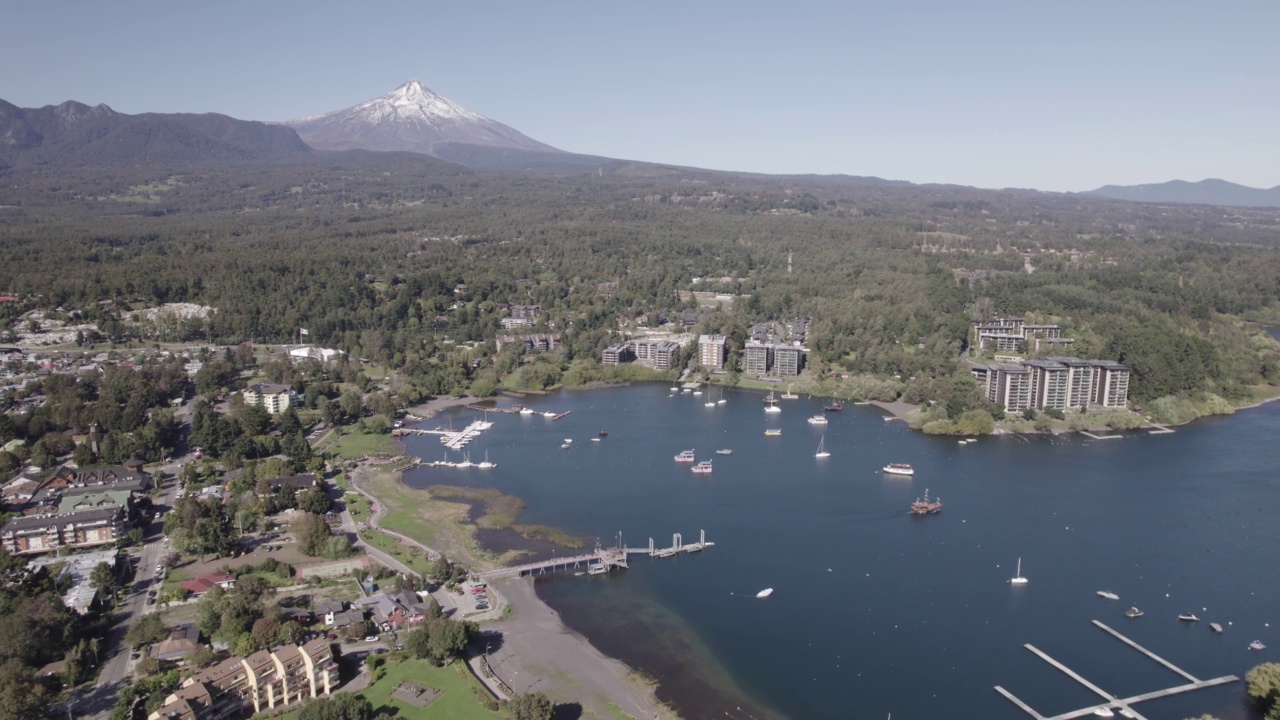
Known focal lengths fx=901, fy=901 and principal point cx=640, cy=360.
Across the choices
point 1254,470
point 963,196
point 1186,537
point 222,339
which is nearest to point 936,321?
point 1254,470

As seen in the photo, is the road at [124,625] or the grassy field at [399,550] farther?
the grassy field at [399,550]

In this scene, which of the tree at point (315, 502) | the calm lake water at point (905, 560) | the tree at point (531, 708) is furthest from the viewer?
A: the tree at point (315, 502)

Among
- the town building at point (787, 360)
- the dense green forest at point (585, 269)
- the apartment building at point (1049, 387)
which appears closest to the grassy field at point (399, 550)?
the dense green forest at point (585, 269)

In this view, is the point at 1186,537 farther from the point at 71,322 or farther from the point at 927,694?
the point at 71,322

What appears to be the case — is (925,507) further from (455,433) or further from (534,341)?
(534,341)

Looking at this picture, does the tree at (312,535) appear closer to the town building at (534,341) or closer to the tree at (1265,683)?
the tree at (1265,683)

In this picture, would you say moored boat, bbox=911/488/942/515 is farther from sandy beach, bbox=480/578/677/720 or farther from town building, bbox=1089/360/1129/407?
town building, bbox=1089/360/1129/407

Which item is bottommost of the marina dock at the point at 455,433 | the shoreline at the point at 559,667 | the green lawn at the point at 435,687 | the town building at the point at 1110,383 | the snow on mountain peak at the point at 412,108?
the marina dock at the point at 455,433
